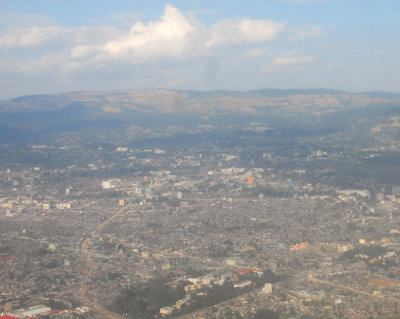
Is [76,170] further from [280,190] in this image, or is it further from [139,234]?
[139,234]

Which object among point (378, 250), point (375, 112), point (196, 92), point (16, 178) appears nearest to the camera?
point (378, 250)

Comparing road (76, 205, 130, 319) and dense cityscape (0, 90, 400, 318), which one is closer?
road (76, 205, 130, 319)

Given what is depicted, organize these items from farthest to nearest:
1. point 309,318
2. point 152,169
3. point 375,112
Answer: point 375,112, point 152,169, point 309,318

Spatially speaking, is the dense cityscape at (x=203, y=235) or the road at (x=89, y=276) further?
the dense cityscape at (x=203, y=235)

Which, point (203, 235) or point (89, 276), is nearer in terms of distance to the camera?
point (89, 276)

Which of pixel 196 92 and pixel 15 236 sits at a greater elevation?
pixel 196 92

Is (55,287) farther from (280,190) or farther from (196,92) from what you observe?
(196,92)

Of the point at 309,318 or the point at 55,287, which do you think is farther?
the point at 55,287

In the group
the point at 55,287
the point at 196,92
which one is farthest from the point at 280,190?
the point at 196,92

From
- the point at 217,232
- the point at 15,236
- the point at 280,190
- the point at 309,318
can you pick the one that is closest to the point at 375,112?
the point at 280,190
